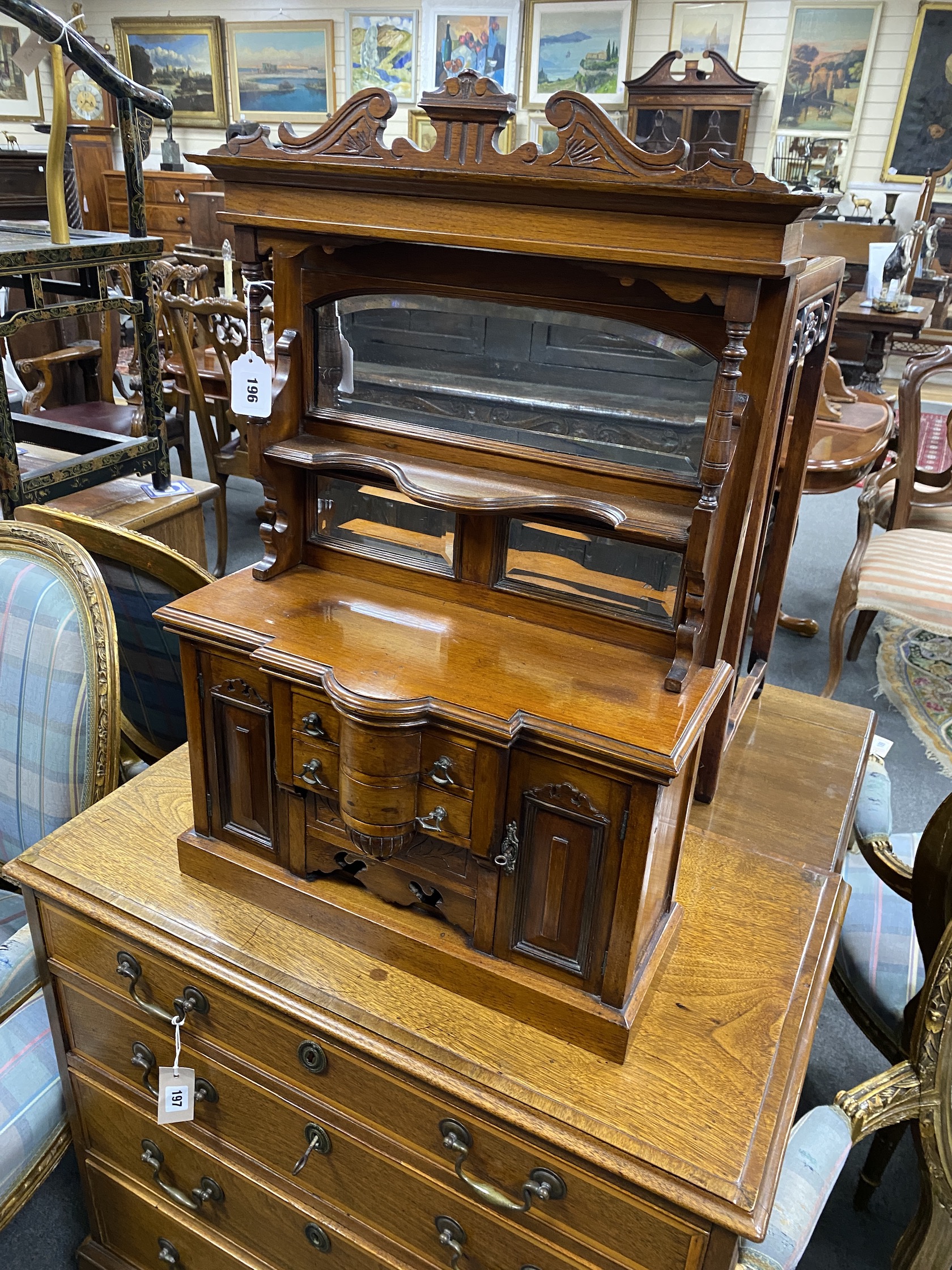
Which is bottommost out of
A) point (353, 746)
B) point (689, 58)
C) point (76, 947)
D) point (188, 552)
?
point (76, 947)

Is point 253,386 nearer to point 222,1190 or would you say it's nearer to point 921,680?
point 222,1190

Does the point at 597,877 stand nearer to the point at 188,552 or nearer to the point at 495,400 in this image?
the point at 495,400

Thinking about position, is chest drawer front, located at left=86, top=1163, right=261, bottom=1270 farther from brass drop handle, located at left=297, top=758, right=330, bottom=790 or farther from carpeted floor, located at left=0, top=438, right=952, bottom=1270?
brass drop handle, located at left=297, top=758, right=330, bottom=790

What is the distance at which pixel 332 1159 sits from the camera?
1.12m

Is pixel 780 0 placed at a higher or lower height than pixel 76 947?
higher

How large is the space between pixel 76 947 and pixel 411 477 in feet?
2.58

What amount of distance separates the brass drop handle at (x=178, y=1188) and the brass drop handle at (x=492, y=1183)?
0.46m

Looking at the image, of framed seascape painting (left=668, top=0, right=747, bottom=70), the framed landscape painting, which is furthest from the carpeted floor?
the framed landscape painting

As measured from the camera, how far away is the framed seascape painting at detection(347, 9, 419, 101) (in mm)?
7023

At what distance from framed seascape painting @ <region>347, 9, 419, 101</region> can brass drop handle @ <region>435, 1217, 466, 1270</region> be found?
25.6 feet

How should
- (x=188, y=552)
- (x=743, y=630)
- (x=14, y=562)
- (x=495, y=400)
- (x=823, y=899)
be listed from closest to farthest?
1. (x=495, y=400)
2. (x=823, y=899)
3. (x=743, y=630)
4. (x=14, y=562)
5. (x=188, y=552)

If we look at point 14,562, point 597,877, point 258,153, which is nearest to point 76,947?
point 14,562

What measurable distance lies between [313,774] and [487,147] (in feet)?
2.20

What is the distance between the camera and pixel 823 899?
3.84 ft
